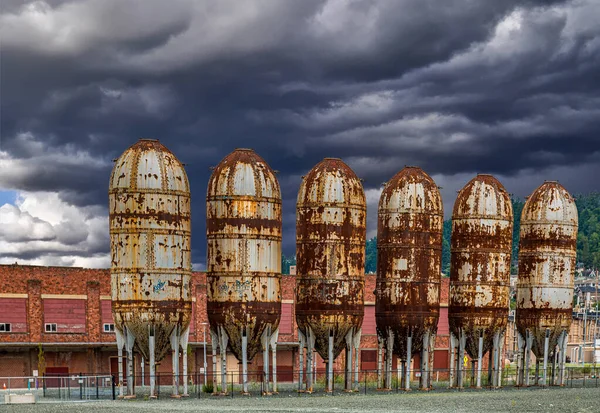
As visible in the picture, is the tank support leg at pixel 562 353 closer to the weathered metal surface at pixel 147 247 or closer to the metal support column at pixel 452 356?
the metal support column at pixel 452 356

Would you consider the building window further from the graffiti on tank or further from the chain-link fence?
the graffiti on tank

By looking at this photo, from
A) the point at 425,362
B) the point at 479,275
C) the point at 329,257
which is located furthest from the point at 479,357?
the point at 329,257


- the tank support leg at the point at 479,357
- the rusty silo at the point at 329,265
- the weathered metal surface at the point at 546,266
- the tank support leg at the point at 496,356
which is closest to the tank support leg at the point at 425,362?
the tank support leg at the point at 479,357

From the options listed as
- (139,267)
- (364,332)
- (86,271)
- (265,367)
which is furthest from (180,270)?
(364,332)

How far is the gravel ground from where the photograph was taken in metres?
42.4

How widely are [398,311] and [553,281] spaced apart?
1232cm

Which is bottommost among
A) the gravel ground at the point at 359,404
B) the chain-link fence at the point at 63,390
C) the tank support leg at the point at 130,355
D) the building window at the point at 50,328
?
the chain-link fence at the point at 63,390

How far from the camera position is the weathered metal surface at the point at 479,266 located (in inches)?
2313

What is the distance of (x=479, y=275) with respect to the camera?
5888cm

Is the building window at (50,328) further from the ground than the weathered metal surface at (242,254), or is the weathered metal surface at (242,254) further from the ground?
the weathered metal surface at (242,254)

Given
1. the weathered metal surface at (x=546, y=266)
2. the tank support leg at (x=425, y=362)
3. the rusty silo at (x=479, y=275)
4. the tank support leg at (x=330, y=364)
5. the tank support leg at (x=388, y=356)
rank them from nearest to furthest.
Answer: the tank support leg at (x=330, y=364) < the tank support leg at (x=388, y=356) < the tank support leg at (x=425, y=362) < the rusty silo at (x=479, y=275) < the weathered metal surface at (x=546, y=266)

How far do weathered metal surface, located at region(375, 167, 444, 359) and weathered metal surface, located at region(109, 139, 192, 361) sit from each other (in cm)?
1306

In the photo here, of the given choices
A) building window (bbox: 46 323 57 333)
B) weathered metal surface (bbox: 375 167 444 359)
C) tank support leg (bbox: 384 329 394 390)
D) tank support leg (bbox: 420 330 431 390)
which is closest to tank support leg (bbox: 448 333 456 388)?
tank support leg (bbox: 420 330 431 390)

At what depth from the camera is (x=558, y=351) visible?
63562 mm
